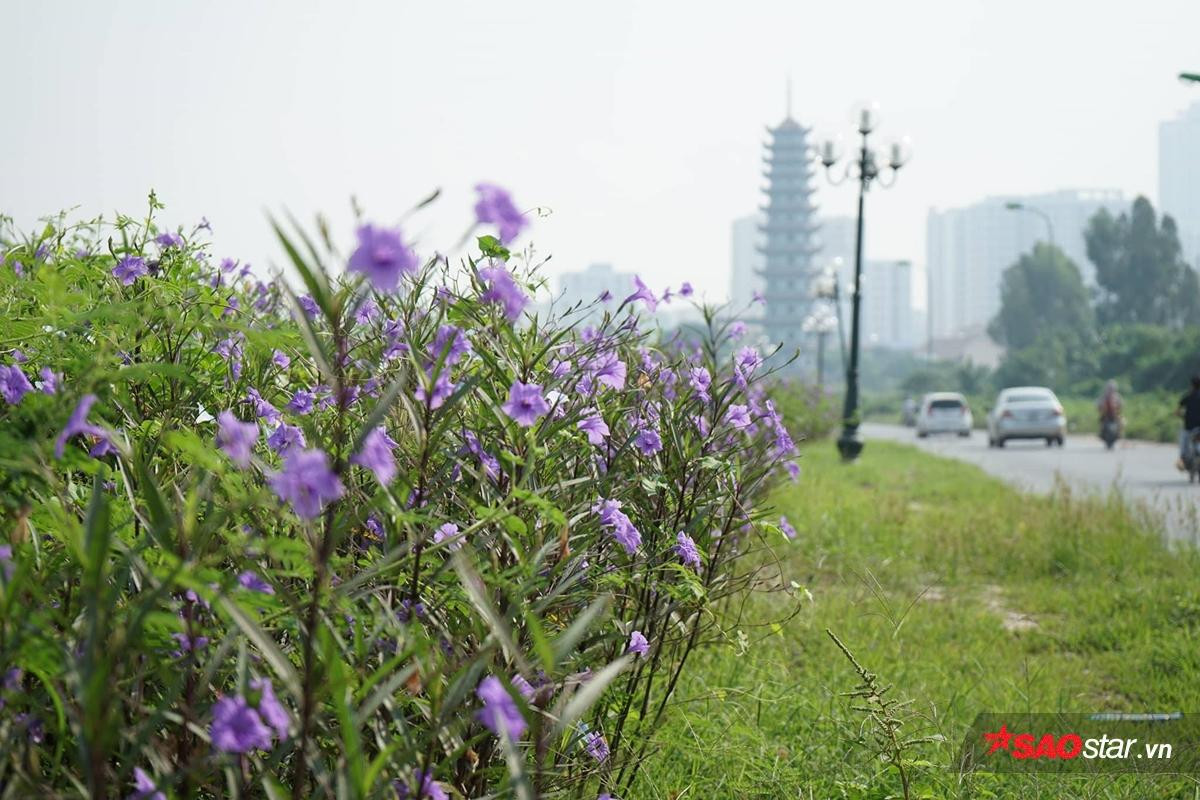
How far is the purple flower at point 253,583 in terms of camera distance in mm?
1671

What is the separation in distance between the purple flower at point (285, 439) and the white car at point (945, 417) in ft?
117

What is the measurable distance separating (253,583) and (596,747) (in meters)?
1.10

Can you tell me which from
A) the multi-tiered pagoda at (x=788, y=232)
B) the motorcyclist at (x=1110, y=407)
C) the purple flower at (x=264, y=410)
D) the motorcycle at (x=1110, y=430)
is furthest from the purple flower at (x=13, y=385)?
the multi-tiered pagoda at (x=788, y=232)

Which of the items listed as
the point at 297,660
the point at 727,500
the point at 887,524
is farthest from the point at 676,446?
the point at 887,524

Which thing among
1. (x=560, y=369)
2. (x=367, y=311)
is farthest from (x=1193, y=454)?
(x=367, y=311)

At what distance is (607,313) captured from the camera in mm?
3021

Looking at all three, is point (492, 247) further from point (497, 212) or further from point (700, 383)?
point (497, 212)

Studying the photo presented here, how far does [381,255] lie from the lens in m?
1.24

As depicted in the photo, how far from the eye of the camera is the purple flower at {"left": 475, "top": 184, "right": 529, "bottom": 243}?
1.50 meters

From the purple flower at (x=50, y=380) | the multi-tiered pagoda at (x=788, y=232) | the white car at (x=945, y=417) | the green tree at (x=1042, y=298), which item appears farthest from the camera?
the multi-tiered pagoda at (x=788, y=232)

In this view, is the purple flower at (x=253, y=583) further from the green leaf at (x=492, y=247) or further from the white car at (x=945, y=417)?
the white car at (x=945, y=417)

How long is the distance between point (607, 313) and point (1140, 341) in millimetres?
53140

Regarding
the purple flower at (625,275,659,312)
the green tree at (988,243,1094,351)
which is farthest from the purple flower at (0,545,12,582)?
the green tree at (988,243,1094,351)

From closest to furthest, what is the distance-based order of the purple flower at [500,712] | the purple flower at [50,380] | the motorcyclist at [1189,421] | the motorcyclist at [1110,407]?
the purple flower at [500,712] < the purple flower at [50,380] < the motorcyclist at [1189,421] < the motorcyclist at [1110,407]
